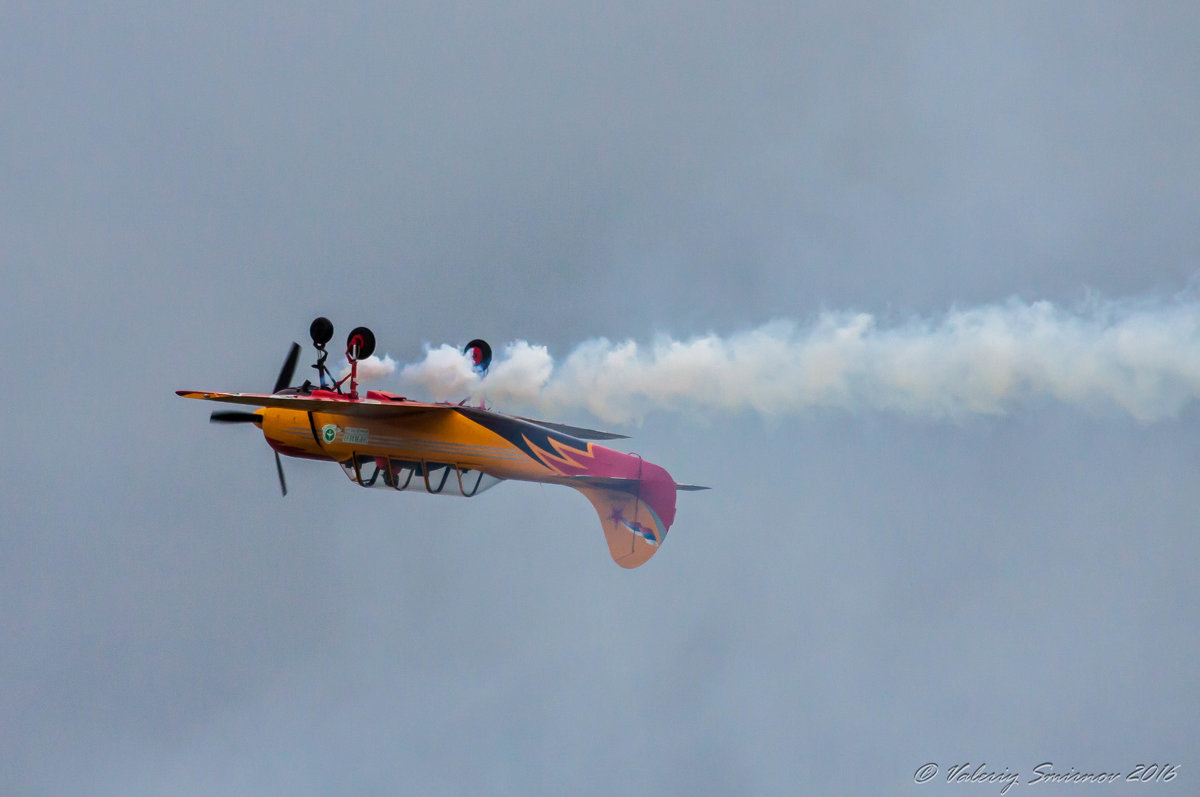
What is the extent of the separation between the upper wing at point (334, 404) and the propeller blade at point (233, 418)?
66.1 inches

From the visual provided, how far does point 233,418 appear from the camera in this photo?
30203 mm

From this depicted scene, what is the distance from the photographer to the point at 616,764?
82000 mm

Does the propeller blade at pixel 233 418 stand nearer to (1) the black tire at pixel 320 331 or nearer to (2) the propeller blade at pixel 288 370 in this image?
(2) the propeller blade at pixel 288 370

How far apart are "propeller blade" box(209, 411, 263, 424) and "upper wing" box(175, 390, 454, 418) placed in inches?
66.1

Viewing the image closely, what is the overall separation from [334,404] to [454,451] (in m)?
2.95

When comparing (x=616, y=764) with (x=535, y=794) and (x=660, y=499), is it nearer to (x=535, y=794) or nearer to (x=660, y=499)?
(x=535, y=794)

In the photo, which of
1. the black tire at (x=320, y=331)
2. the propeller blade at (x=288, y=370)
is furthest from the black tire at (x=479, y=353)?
the propeller blade at (x=288, y=370)

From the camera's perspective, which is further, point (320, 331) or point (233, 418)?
point (233, 418)

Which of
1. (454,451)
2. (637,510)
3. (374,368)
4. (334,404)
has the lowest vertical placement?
(637,510)

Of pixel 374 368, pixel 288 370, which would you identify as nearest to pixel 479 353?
pixel 374 368

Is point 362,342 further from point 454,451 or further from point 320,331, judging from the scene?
point 454,451

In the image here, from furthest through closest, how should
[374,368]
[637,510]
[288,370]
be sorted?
[288,370]
[374,368]
[637,510]

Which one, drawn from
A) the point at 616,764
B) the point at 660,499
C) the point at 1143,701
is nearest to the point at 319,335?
the point at 660,499

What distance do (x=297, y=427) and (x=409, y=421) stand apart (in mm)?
3069
